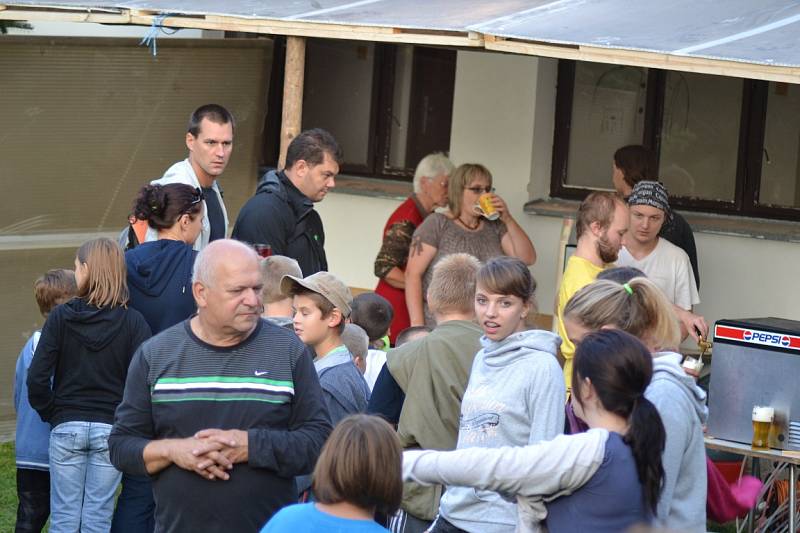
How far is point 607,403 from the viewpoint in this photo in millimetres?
3354

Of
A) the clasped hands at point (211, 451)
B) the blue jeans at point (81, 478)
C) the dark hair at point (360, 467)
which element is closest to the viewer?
the dark hair at point (360, 467)

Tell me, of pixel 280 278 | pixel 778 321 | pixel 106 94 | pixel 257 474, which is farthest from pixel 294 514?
pixel 106 94

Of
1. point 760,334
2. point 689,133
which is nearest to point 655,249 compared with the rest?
point 760,334

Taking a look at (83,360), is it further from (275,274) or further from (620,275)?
(620,275)

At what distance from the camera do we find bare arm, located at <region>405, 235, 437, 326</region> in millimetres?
7457

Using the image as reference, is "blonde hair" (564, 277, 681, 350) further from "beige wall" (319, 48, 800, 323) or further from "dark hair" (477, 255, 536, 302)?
"beige wall" (319, 48, 800, 323)

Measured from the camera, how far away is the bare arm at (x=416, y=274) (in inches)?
294

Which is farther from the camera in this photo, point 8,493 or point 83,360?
point 8,493

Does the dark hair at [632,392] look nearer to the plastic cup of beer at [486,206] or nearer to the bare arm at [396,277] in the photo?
the plastic cup of beer at [486,206]

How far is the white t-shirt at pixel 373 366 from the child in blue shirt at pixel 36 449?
58.1 inches

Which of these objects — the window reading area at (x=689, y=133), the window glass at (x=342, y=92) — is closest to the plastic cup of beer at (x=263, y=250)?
the window reading area at (x=689, y=133)

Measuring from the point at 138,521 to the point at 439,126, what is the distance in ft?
17.0

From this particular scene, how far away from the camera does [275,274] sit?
529 cm

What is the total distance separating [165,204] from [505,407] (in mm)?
2087
